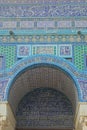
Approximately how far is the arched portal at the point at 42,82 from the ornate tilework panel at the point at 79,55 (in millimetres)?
333

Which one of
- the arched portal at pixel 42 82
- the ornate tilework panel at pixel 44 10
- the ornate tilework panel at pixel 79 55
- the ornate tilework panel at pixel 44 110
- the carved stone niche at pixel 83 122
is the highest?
the ornate tilework panel at pixel 44 10

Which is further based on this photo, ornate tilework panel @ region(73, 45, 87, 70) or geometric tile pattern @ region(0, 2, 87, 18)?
geometric tile pattern @ region(0, 2, 87, 18)

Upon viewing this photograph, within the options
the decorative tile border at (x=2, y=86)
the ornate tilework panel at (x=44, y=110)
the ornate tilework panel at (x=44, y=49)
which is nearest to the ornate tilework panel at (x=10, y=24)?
the ornate tilework panel at (x=44, y=49)

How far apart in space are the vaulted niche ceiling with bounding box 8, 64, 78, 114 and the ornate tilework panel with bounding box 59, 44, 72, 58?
1.25 ft

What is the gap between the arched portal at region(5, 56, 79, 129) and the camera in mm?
8977

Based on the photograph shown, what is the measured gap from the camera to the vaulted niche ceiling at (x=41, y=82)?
9180 mm

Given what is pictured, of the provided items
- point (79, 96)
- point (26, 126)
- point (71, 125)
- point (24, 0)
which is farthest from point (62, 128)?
point (24, 0)

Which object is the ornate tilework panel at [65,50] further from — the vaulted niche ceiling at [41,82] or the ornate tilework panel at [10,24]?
the ornate tilework panel at [10,24]

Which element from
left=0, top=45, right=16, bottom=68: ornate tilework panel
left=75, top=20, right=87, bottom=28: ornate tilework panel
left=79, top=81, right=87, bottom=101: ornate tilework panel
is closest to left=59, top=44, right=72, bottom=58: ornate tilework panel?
left=75, top=20, right=87, bottom=28: ornate tilework panel

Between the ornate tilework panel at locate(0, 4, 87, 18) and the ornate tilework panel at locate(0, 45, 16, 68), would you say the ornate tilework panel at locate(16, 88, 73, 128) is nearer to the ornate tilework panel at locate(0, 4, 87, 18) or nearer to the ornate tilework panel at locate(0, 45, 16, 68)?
the ornate tilework panel at locate(0, 45, 16, 68)

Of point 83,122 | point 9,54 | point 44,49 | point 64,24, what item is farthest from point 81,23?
point 83,122

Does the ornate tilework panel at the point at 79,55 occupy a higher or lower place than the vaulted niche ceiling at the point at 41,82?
higher

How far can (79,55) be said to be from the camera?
8938mm

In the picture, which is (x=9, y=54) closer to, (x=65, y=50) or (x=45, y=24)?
(x=45, y=24)
